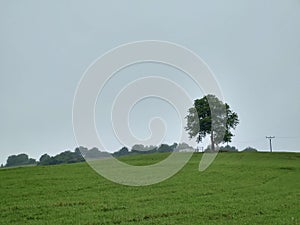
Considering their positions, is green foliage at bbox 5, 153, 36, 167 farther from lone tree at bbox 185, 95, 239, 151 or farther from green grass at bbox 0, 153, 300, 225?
green grass at bbox 0, 153, 300, 225

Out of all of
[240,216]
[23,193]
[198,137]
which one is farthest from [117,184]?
[198,137]

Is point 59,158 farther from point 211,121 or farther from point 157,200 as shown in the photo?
point 157,200

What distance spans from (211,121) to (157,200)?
50.3 meters

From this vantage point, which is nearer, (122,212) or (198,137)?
(122,212)

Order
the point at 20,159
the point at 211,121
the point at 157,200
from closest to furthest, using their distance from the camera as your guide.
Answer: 1. the point at 157,200
2. the point at 211,121
3. the point at 20,159

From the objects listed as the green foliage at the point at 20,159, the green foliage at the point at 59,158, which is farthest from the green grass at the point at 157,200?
the green foliage at the point at 20,159

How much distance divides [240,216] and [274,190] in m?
9.64

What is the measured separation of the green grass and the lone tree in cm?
3816

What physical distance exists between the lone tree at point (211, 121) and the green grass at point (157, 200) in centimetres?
3816

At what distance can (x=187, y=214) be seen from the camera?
17.0m

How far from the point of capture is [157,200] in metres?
20.8

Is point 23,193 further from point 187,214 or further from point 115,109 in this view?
point 187,214

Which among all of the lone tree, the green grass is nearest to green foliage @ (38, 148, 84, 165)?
A: the lone tree

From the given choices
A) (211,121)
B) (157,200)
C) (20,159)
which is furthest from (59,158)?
(157,200)
